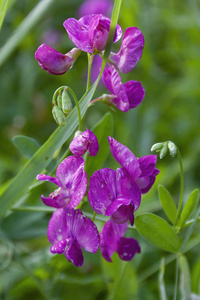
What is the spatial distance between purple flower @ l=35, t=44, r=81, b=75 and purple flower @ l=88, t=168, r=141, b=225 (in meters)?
0.19

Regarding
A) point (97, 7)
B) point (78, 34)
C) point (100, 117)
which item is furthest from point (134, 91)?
point (97, 7)

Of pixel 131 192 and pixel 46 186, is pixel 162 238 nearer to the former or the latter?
pixel 131 192

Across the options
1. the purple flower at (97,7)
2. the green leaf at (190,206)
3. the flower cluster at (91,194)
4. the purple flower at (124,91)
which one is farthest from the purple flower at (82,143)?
the purple flower at (97,7)

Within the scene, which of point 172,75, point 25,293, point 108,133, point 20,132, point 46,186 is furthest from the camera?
point 172,75

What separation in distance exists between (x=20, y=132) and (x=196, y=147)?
2.33 ft

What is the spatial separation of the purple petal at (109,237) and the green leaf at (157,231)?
0.03 meters

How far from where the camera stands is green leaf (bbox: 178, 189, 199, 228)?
807mm

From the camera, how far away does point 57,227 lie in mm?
747

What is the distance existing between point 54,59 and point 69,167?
18 cm

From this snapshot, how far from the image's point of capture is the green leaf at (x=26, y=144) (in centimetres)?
94

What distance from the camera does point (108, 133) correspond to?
0.90 meters

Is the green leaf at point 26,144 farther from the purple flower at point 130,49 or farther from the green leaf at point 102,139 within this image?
the purple flower at point 130,49

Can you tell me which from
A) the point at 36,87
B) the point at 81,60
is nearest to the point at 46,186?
the point at 36,87

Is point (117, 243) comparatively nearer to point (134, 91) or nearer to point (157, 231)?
point (157, 231)
